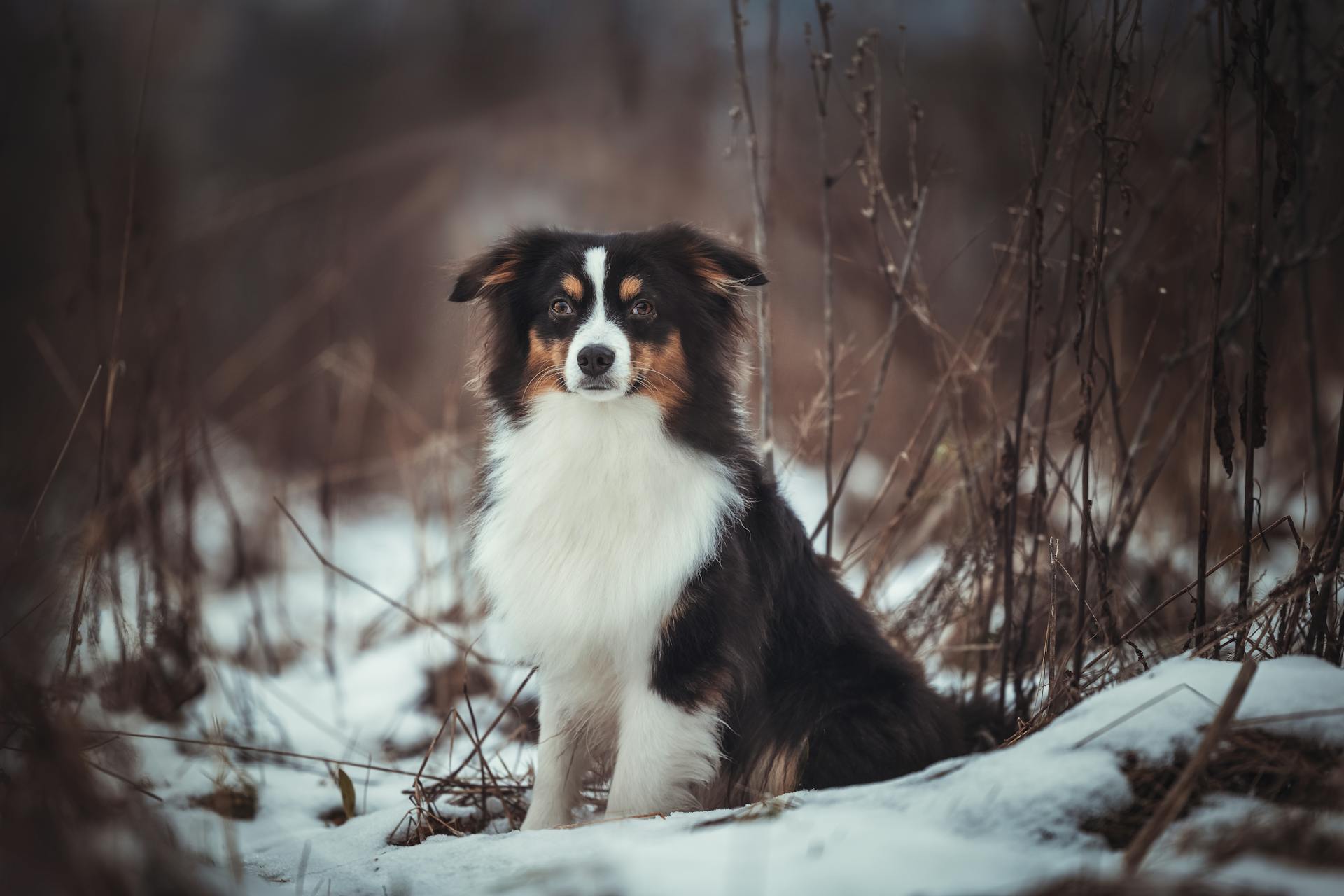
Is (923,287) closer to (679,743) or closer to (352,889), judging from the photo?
(679,743)

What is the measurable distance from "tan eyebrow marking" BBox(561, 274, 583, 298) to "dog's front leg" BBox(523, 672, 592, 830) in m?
1.24

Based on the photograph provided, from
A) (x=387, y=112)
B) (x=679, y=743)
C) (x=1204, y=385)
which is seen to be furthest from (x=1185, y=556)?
(x=387, y=112)

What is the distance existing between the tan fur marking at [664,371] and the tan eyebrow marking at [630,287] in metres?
0.17

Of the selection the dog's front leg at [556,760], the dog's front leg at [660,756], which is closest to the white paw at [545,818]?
the dog's front leg at [556,760]

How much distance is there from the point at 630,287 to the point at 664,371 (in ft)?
0.96

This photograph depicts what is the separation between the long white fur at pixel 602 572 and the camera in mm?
2643

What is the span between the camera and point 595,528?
2771 millimetres

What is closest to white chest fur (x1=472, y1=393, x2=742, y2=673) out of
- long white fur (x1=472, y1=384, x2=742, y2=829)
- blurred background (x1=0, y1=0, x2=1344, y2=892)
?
long white fur (x1=472, y1=384, x2=742, y2=829)

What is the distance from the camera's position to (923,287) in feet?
11.0

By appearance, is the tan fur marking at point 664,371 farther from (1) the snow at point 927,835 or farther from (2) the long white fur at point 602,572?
(1) the snow at point 927,835

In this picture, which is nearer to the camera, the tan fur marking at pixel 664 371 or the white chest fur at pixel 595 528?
the white chest fur at pixel 595 528

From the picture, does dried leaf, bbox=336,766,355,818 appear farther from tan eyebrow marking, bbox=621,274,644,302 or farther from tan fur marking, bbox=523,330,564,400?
tan eyebrow marking, bbox=621,274,644,302

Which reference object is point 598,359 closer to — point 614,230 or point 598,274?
point 598,274

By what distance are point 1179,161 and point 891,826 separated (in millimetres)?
2860
